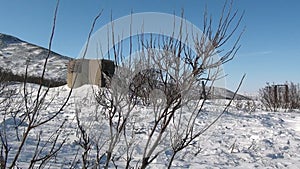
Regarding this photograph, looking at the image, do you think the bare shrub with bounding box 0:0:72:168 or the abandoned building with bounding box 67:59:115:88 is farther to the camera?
the abandoned building with bounding box 67:59:115:88

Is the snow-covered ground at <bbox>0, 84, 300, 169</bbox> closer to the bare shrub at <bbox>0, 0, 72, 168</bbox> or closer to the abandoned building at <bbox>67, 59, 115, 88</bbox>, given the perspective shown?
the bare shrub at <bbox>0, 0, 72, 168</bbox>

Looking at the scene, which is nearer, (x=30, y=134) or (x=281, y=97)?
(x=30, y=134)

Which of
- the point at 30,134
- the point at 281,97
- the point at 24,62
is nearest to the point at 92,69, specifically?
the point at 30,134

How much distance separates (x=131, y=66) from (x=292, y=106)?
38.2ft

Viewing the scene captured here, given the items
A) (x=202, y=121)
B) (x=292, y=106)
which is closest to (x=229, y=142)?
(x=202, y=121)

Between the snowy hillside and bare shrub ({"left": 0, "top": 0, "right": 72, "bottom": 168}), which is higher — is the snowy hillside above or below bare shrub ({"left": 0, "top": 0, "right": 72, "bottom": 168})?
above

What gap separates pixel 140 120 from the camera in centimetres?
674

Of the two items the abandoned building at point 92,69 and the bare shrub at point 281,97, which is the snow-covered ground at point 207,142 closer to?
the abandoned building at point 92,69

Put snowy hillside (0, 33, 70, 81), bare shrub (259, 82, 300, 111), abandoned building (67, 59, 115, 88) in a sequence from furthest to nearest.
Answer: bare shrub (259, 82, 300, 111), snowy hillside (0, 33, 70, 81), abandoned building (67, 59, 115, 88)

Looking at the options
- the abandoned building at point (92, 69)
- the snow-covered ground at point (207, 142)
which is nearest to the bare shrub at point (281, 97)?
the snow-covered ground at point (207, 142)

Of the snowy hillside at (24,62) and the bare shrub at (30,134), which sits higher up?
the snowy hillside at (24,62)

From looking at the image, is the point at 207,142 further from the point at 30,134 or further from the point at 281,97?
the point at 281,97

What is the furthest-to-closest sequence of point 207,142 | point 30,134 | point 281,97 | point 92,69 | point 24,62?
point 281,97
point 92,69
point 207,142
point 30,134
point 24,62

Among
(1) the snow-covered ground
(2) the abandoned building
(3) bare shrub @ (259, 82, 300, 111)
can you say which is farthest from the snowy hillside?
(3) bare shrub @ (259, 82, 300, 111)
